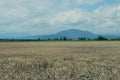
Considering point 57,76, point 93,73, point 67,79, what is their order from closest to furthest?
point 67,79 < point 57,76 < point 93,73

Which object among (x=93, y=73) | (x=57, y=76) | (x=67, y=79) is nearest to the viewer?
(x=67, y=79)

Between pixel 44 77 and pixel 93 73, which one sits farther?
pixel 93 73

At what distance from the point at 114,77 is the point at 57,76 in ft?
8.51

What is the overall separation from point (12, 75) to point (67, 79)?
2.88 metres

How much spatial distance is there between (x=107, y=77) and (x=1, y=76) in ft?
16.0

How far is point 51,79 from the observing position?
1165 centimetres

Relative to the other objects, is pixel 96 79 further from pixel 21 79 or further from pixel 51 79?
pixel 21 79

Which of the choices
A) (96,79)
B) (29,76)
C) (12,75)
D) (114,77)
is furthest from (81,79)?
(12,75)

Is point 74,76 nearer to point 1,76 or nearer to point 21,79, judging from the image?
point 21,79

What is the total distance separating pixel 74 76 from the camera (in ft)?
40.4

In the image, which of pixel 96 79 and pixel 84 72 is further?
pixel 84 72

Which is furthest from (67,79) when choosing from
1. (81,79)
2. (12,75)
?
(12,75)

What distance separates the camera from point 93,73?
43.1ft

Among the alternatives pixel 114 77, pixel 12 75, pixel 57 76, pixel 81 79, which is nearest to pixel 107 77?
pixel 114 77
